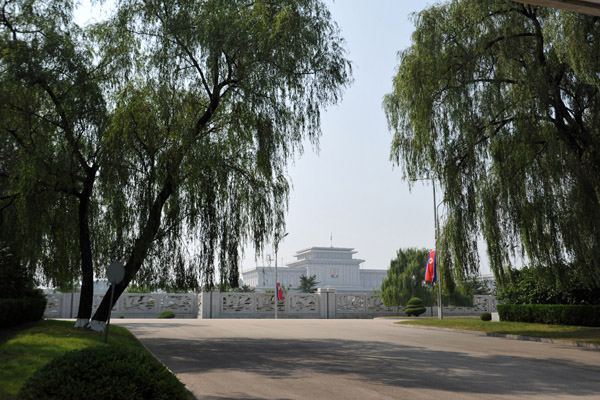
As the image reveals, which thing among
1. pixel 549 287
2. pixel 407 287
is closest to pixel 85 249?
pixel 549 287

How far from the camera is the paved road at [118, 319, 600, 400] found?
8070mm

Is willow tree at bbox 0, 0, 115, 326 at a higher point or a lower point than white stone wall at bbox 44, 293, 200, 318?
higher

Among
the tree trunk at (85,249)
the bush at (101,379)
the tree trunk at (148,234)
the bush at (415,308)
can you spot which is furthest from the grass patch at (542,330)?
the bush at (415,308)

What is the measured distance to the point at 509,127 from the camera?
17469 millimetres

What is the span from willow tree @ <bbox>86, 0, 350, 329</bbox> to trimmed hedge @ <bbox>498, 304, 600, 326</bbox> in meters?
13.7

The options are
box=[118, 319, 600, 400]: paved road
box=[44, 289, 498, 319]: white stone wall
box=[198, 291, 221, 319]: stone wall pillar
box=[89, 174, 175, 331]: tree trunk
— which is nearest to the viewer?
box=[118, 319, 600, 400]: paved road

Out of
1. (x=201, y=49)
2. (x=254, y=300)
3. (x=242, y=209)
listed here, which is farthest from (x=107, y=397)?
(x=254, y=300)

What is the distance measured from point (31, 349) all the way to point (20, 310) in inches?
237

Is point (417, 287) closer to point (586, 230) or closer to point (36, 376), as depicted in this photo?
point (586, 230)

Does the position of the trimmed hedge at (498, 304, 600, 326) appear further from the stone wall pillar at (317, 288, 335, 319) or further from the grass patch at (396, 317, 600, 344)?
the stone wall pillar at (317, 288, 335, 319)

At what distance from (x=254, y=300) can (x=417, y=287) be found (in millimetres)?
15705

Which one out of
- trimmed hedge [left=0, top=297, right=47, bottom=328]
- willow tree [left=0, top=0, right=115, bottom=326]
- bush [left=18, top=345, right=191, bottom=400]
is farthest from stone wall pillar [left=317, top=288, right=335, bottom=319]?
bush [left=18, top=345, right=191, bottom=400]

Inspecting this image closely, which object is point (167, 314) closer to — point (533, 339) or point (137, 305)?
point (137, 305)

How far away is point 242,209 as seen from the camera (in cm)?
1447
